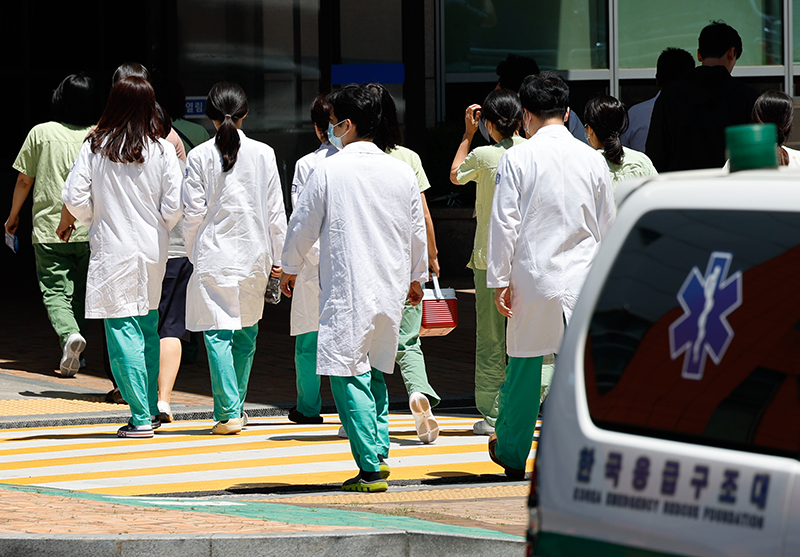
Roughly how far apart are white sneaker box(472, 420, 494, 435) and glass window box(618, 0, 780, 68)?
478 inches

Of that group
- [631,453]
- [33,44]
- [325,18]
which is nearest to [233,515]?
[631,453]

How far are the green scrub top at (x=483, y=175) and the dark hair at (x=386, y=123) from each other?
48 cm

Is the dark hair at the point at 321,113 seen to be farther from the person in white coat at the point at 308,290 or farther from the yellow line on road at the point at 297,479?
the yellow line on road at the point at 297,479

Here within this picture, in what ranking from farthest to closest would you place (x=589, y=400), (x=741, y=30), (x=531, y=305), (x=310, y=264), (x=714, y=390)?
(x=741, y=30) → (x=310, y=264) → (x=531, y=305) → (x=589, y=400) → (x=714, y=390)

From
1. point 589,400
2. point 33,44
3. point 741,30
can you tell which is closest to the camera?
point 589,400

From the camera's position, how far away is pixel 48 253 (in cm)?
1012

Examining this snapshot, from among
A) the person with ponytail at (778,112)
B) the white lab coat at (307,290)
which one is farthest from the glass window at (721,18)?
the white lab coat at (307,290)

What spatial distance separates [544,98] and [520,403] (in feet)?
4.82

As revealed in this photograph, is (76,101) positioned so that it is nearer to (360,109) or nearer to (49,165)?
(49,165)

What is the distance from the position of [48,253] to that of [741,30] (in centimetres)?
1236

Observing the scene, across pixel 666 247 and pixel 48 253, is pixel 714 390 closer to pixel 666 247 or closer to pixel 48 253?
pixel 666 247

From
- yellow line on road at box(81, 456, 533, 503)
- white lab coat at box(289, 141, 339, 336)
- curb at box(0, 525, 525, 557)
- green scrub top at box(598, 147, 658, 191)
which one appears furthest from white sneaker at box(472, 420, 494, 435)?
curb at box(0, 525, 525, 557)

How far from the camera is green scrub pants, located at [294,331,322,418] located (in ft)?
26.2

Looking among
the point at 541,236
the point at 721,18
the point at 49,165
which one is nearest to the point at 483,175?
the point at 541,236
